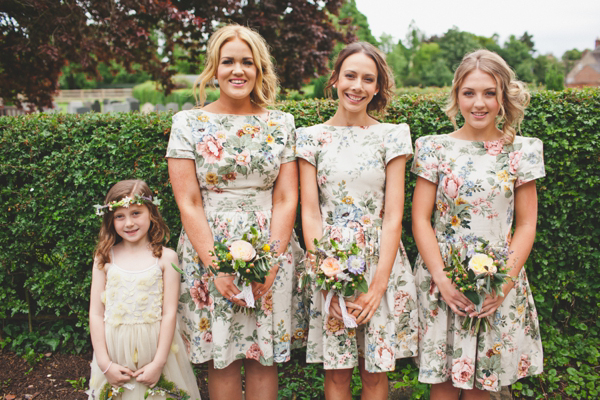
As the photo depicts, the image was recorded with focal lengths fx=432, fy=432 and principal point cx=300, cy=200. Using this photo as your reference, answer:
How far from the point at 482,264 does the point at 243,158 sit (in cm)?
147

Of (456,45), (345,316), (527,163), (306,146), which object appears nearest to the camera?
(345,316)

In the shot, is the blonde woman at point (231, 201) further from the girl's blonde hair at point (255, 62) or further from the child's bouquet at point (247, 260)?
the child's bouquet at point (247, 260)

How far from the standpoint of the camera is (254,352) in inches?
104

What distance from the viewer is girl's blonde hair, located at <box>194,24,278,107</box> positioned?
8.55ft

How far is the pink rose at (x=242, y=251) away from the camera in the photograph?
7.32 feet

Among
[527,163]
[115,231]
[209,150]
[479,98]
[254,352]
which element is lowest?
A: [254,352]

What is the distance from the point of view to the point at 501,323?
2.55 m

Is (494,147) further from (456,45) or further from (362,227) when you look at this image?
(456,45)

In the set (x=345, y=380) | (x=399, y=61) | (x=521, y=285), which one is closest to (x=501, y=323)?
(x=521, y=285)

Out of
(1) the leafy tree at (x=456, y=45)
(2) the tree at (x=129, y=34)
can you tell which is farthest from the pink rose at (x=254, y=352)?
(1) the leafy tree at (x=456, y=45)

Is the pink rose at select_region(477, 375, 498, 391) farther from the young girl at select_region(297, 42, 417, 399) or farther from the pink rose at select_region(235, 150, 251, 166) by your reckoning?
the pink rose at select_region(235, 150, 251, 166)

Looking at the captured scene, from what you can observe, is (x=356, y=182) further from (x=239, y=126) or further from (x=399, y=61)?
(x=399, y=61)

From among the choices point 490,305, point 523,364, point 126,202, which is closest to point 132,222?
point 126,202

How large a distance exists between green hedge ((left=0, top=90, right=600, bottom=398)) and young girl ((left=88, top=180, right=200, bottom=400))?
3.03 feet
